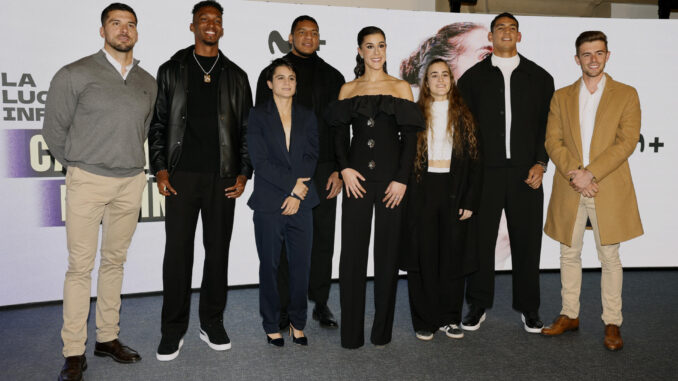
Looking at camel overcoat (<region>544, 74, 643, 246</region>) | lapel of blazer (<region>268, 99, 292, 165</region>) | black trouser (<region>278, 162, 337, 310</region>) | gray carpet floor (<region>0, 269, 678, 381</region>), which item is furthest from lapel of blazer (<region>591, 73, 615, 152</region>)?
lapel of blazer (<region>268, 99, 292, 165</region>)

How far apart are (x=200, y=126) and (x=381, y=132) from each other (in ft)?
3.60

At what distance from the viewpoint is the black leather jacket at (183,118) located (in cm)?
319

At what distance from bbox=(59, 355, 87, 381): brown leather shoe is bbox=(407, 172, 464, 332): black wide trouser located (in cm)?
197

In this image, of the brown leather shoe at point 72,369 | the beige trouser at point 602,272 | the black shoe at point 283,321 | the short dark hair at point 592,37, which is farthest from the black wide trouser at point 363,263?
the short dark hair at point 592,37

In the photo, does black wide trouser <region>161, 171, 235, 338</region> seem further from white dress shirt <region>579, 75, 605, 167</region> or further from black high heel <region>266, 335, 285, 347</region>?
white dress shirt <region>579, 75, 605, 167</region>

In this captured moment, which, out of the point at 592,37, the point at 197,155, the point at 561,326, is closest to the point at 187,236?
the point at 197,155

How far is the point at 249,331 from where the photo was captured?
12.2 ft

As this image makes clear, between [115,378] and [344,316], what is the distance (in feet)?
4.41

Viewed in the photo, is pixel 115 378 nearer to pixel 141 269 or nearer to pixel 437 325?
pixel 141 269

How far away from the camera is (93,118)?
117 inches

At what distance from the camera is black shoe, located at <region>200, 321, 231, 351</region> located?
336 centimetres

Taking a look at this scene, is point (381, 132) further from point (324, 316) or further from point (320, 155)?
point (324, 316)

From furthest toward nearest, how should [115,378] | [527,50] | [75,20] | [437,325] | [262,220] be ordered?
[527,50] < [75,20] < [437,325] < [262,220] < [115,378]

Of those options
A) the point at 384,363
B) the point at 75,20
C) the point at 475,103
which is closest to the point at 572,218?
the point at 475,103
